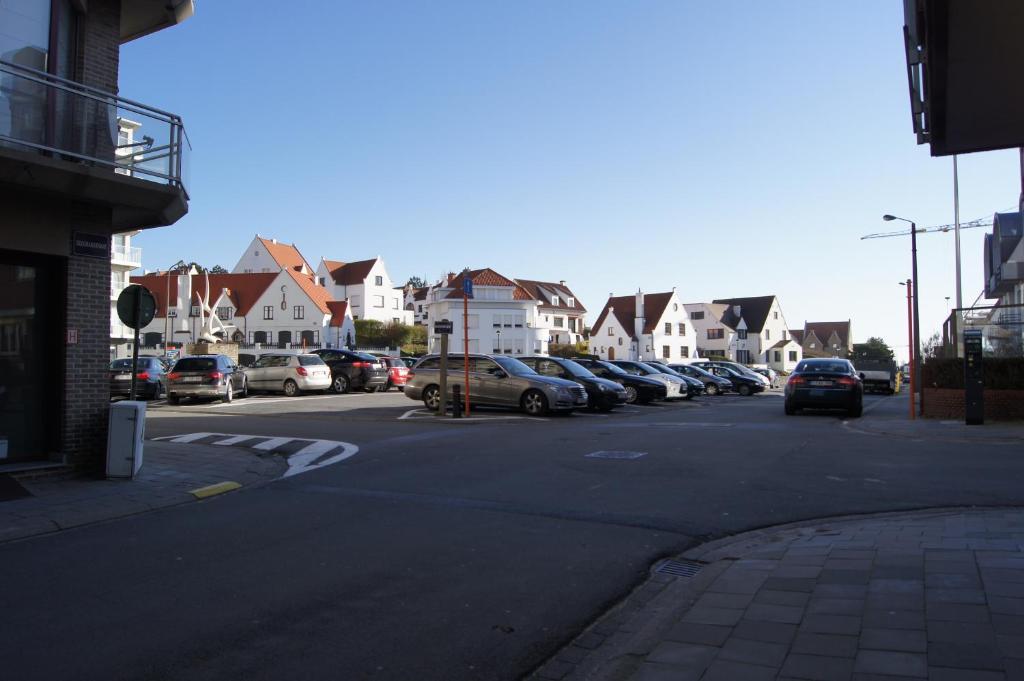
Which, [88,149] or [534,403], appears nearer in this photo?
[88,149]

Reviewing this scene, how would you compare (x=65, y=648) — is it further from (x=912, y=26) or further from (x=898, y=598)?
(x=912, y=26)

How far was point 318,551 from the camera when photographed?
20.4ft

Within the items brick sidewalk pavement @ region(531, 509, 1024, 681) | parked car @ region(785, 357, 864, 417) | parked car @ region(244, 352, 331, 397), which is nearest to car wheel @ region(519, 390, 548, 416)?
parked car @ region(785, 357, 864, 417)

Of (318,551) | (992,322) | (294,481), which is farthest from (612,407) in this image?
(318,551)

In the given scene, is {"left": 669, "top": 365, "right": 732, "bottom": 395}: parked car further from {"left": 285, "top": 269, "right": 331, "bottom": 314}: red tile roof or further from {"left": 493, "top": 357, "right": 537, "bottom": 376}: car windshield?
{"left": 285, "top": 269, "right": 331, "bottom": 314}: red tile roof

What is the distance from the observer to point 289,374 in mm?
27844

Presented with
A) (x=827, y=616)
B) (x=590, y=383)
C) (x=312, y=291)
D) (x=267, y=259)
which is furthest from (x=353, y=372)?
(x=267, y=259)

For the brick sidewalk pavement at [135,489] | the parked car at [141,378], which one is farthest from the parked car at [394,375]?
the brick sidewalk pavement at [135,489]

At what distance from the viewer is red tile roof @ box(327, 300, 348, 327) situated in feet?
255

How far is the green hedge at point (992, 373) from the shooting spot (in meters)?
17.1

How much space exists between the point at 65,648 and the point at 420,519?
3534 mm

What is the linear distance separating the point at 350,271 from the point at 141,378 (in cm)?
6768

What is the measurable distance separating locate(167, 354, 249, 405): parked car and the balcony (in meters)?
13.1

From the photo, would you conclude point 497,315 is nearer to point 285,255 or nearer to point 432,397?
point 285,255
